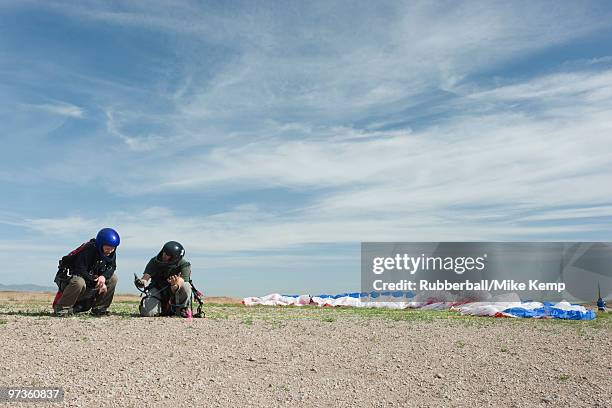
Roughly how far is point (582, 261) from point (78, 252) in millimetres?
20695

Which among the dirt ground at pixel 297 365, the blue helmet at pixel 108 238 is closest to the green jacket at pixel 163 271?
the blue helmet at pixel 108 238

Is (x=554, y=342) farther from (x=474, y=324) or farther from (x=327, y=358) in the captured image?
(x=327, y=358)

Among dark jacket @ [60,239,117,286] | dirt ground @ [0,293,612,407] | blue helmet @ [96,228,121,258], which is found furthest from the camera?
dark jacket @ [60,239,117,286]

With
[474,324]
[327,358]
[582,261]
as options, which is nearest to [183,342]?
[327,358]

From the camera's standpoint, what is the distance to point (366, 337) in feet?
Answer: 32.7

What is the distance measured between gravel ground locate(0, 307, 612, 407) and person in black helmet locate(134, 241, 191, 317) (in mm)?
1874

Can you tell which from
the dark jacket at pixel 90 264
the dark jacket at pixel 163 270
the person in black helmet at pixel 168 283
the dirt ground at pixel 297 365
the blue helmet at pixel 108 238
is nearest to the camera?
the dirt ground at pixel 297 365

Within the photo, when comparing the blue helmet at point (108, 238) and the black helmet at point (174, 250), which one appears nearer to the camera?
the blue helmet at point (108, 238)

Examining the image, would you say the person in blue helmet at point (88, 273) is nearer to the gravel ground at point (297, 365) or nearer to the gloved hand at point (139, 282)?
the gloved hand at point (139, 282)

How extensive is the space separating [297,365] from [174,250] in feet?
18.7

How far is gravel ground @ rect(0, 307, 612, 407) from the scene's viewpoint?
6.68m

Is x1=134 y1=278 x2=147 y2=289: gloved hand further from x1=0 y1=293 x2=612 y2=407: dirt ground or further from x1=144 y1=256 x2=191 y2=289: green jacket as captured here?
x1=0 y1=293 x2=612 y2=407: dirt ground

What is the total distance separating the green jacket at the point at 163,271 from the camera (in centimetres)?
1299

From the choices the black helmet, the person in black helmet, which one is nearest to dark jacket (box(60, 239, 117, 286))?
the person in black helmet
